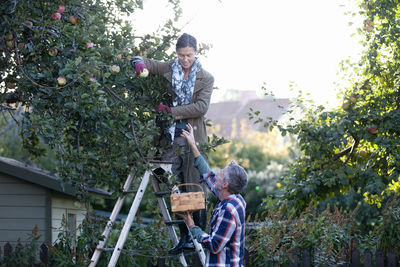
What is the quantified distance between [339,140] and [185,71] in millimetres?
2268

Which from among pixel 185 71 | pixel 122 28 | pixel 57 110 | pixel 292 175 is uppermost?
→ pixel 122 28

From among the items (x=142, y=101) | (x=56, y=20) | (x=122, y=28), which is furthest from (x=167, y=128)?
(x=56, y=20)

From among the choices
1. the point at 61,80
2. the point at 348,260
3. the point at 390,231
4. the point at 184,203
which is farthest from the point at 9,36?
the point at 390,231

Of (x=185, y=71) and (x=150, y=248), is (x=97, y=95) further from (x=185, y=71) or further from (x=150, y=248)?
(x=150, y=248)

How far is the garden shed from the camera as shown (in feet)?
26.5

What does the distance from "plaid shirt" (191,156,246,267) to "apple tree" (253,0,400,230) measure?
2.98m

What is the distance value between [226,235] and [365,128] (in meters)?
3.30

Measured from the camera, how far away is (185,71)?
4.79m

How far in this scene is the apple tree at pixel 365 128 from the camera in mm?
6207

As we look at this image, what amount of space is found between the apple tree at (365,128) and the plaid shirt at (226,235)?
2.98m

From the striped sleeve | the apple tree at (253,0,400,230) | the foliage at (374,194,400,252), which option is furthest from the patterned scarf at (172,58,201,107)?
the foliage at (374,194,400,252)

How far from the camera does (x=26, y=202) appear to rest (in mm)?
8234

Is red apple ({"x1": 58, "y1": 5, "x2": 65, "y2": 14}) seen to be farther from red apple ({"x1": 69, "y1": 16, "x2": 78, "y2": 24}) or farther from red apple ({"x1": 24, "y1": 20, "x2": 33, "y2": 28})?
red apple ({"x1": 24, "y1": 20, "x2": 33, "y2": 28})

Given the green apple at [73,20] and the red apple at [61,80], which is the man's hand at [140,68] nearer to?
the green apple at [73,20]
